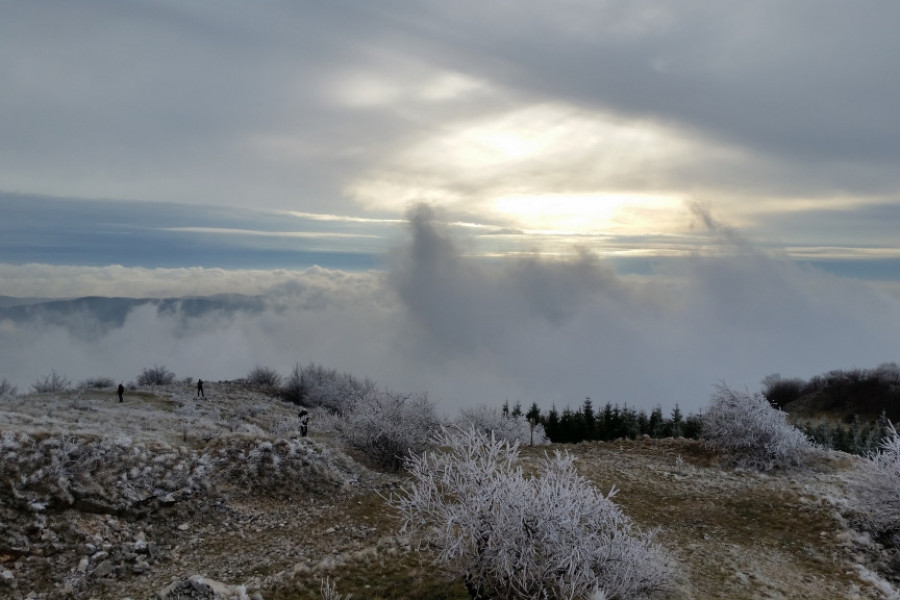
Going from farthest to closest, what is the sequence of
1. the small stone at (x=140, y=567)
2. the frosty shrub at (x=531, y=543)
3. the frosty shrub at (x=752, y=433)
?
1. the frosty shrub at (x=752, y=433)
2. the small stone at (x=140, y=567)
3. the frosty shrub at (x=531, y=543)

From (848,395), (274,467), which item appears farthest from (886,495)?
(848,395)

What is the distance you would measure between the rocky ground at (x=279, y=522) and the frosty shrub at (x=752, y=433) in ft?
3.12

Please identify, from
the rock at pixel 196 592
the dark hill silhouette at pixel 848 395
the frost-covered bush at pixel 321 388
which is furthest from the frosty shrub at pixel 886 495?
the dark hill silhouette at pixel 848 395

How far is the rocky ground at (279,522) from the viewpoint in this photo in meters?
11.5

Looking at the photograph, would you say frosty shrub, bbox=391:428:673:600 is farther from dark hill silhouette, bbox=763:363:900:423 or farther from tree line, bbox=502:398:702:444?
dark hill silhouette, bbox=763:363:900:423

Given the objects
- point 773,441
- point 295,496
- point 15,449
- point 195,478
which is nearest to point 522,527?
point 295,496

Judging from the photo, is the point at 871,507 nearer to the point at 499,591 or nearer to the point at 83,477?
the point at 499,591

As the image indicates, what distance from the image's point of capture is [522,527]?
894 centimetres

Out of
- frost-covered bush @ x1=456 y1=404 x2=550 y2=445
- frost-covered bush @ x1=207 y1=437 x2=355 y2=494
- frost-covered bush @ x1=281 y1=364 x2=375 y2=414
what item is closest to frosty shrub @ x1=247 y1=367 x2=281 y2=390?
frost-covered bush @ x1=281 y1=364 x2=375 y2=414

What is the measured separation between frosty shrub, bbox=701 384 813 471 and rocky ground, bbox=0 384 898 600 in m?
0.95

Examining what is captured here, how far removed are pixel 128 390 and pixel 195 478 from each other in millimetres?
25179

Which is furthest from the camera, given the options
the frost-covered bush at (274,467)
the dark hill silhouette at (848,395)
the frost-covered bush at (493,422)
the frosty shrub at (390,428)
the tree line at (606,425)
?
the dark hill silhouette at (848,395)

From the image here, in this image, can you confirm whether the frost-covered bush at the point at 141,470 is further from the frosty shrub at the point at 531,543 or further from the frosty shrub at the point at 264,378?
the frosty shrub at the point at 264,378

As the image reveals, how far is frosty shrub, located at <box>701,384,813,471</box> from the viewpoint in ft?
71.6
